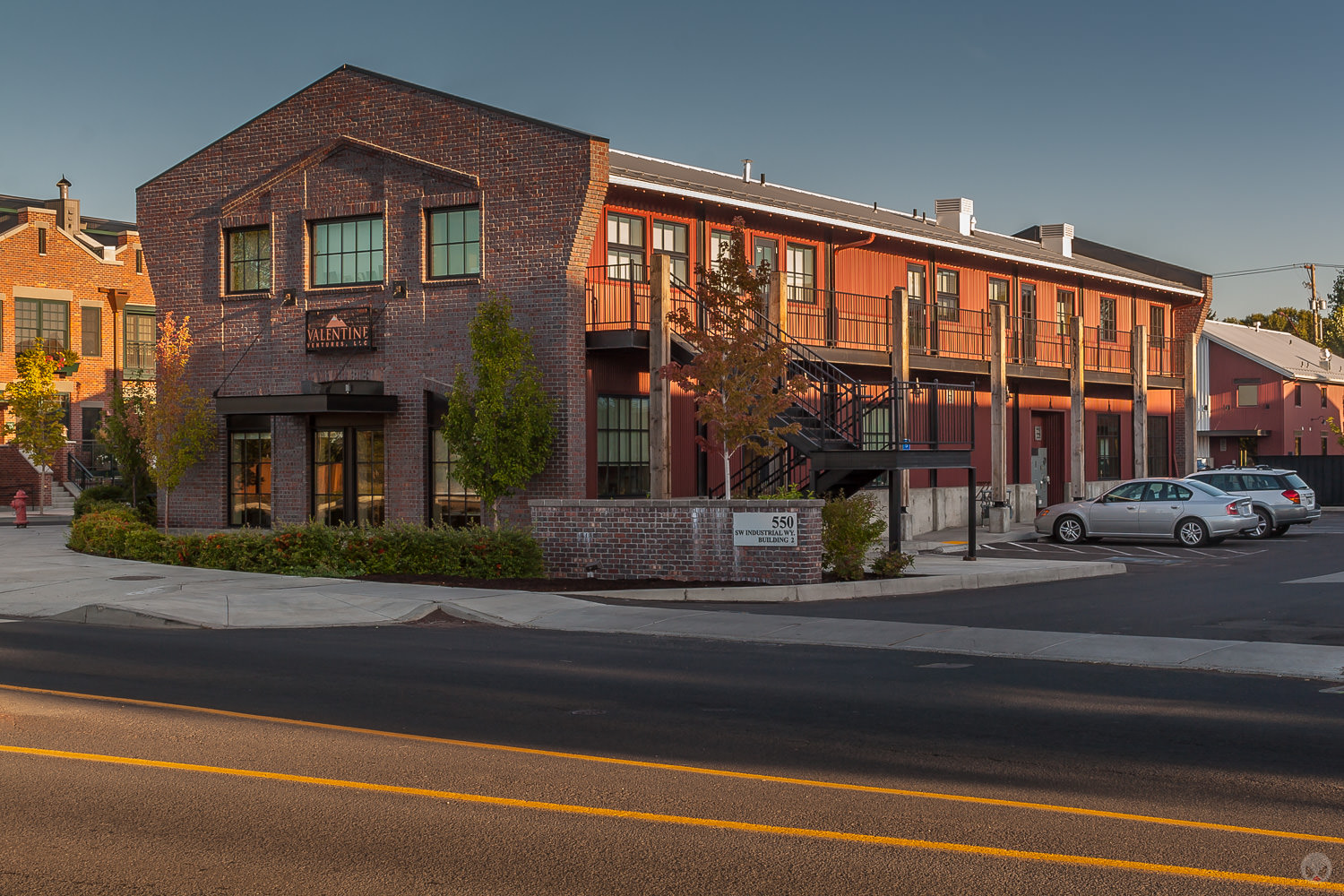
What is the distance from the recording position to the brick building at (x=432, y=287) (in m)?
23.4

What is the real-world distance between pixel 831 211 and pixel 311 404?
12.0 meters

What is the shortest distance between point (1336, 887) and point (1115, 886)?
978 millimetres

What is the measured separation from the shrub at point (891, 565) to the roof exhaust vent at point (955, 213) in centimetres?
2107

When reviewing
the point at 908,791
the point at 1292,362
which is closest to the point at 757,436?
the point at 908,791

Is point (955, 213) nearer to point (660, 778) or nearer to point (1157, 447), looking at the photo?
point (1157, 447)

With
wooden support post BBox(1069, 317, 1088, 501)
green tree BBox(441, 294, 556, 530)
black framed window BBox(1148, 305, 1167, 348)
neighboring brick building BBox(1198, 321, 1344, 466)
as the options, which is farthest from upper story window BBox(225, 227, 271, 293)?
neighboring brick building BBox(1198, 321, 1344, 466)

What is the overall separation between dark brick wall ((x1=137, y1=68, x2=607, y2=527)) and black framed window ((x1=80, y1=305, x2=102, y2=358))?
2286cm

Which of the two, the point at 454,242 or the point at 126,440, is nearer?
the point at 454,242

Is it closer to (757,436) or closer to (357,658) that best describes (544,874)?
(357,658)

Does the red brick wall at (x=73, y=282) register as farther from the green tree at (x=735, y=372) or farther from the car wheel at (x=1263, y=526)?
the car wheel at (x=1263, y=526)

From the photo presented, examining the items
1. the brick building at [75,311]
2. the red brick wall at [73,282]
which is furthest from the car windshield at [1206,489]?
the red brick wall at [73,282]

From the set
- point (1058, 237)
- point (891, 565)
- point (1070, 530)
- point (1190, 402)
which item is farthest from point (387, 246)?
point (1058, 237)

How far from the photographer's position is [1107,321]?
39000 millimetres

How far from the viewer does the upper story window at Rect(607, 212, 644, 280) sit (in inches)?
980
